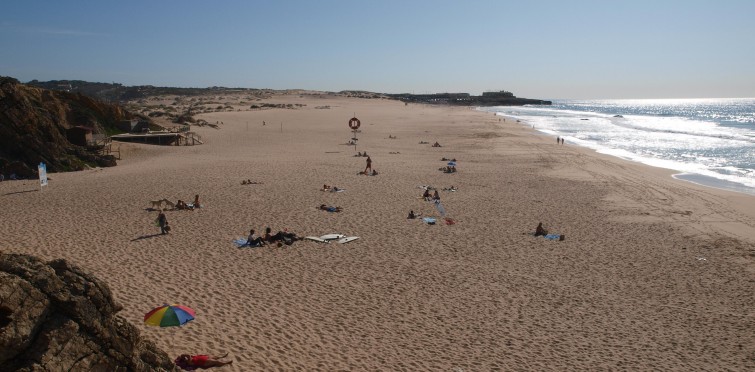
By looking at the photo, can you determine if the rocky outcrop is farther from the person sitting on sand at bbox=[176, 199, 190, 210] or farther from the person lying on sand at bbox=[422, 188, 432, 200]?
the person lying on sand at bbox=[422, 188, 432, 200]

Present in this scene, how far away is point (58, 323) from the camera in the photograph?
4547 mm

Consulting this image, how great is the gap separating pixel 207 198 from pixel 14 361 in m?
15.7

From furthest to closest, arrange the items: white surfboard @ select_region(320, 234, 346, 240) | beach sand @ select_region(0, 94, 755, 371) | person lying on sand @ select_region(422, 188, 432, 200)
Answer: person lying on sand @ select_region(422, 188, 432, 200) < white surfboard @ select_region(320, 234, 346, 240) < beach sand @ select_region(0, 94, 755, 371)

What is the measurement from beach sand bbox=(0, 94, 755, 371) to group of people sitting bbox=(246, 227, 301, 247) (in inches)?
20.8

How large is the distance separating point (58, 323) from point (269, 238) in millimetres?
9739

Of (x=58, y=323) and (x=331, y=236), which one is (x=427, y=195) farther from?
(x=58, y=323)

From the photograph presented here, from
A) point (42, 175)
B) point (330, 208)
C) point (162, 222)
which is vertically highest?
point (42, 175)

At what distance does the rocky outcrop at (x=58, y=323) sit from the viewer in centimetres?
423

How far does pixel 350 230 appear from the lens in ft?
51.9

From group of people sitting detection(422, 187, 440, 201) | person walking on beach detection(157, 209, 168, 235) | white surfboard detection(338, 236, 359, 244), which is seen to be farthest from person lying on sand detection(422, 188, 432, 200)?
person walking on beach detection(157, 209, 168, 235)

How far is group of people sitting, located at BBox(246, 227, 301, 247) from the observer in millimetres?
14055

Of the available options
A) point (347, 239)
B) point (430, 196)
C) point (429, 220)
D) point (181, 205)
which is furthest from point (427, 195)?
point (181, 205)

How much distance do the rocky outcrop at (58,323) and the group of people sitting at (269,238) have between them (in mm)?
8709

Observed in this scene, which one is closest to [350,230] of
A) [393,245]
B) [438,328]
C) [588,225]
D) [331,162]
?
[393,245]
